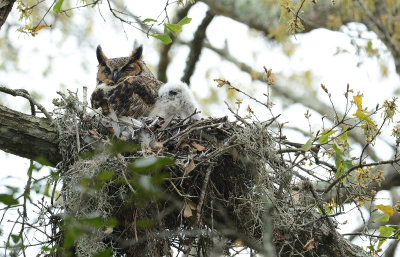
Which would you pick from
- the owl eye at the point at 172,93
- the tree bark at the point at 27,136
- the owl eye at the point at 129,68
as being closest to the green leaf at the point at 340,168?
the owl eye at the point at 172,93

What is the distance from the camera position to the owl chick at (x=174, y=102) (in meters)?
3.58

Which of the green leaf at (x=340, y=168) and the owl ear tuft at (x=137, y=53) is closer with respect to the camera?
the green leaf at (x=340, y=168)

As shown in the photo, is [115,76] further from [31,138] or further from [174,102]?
[31,138]

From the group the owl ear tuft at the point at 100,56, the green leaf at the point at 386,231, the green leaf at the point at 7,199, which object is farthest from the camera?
the owl ear tuft at the point at 100,56

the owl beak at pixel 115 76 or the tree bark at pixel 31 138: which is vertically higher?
the owl beak at pixel 115 76

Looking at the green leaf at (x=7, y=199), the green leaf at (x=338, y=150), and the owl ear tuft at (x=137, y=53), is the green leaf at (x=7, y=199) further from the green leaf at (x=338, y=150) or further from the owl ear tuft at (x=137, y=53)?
the owl ear tuft at (x=137, y=53)

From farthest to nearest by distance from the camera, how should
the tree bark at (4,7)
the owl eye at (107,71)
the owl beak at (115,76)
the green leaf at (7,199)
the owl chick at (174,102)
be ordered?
the owl eye at (107,71)
the owl beak at (115,76)
the owl chick at (174,102)
the tree bark at (4,7)
the green leaf at (7,199)

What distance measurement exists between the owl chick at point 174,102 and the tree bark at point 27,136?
0.88 metres

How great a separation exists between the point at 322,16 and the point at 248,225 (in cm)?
351

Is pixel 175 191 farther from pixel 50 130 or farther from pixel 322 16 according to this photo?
pixel 322 16

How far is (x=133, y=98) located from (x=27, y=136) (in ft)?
3.35

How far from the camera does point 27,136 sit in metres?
2.80

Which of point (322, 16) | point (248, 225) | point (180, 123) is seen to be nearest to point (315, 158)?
point (248, 225)

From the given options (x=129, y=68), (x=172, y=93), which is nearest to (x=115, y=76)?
(x=129, y=68)
